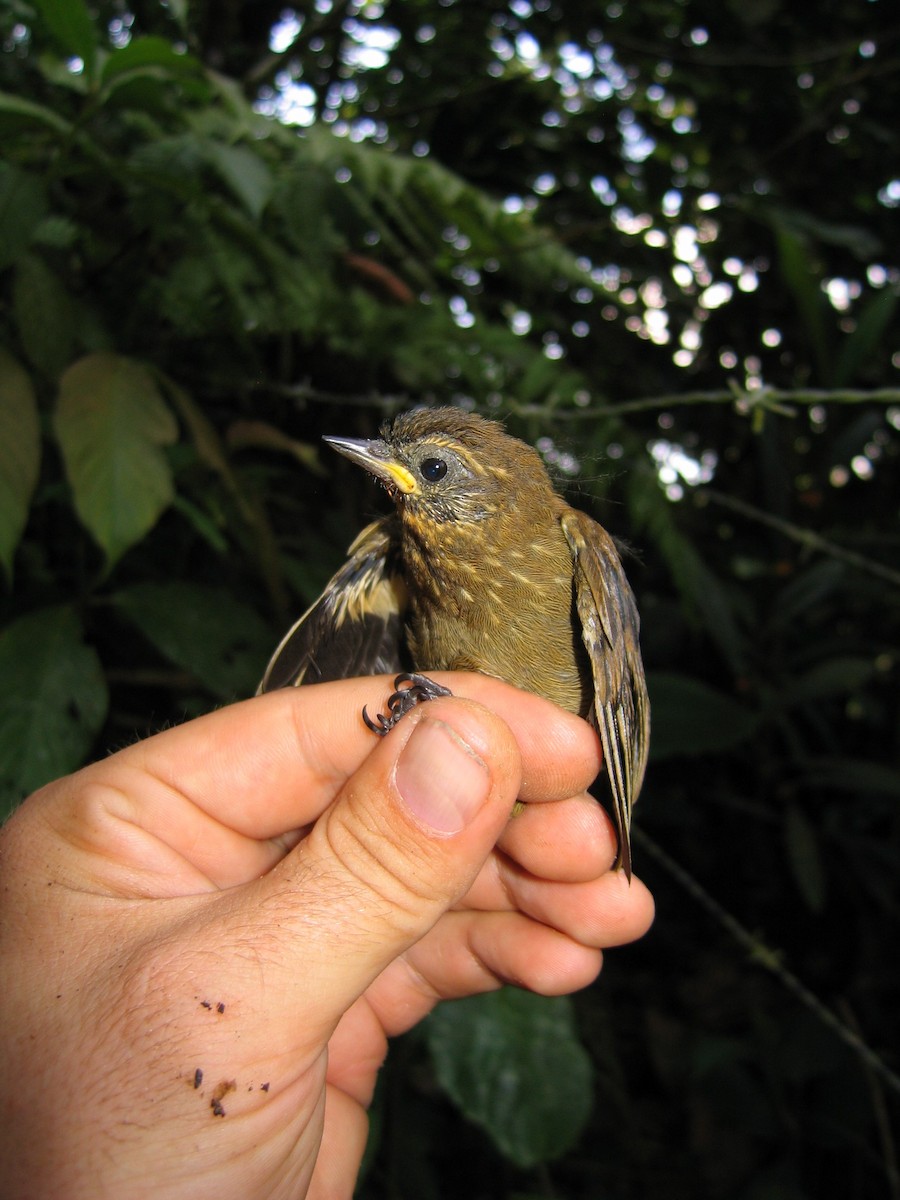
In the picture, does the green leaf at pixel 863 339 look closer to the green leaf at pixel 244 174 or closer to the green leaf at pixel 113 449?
the green leaf at pixel 244 174

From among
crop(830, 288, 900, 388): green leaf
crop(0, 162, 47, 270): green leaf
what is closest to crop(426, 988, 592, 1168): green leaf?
crop(0, 162, 47, 270): green leaf

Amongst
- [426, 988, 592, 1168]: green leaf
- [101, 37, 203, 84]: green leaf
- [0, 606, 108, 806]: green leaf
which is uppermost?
[101, 37, 203, 84]: green leaf

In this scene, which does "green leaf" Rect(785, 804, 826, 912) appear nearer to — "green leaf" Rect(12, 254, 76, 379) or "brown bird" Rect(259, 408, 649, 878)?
"brown bird" Rect(259, 408, 649, 878)

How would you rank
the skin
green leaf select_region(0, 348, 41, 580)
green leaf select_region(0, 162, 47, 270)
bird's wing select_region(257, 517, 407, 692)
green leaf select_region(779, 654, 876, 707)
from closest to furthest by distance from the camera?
the skin < green leaf select_region(0, 348, 41, 580) < green leaf select_region(0, 162, 47, 270) < bird's wing select_region(257, 517, 407, 692) < green leaf select_region(779, 654, 876, 707)

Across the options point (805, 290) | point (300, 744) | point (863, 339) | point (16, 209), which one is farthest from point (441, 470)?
point (863, 339)

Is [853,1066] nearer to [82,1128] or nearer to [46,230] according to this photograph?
[82,1128]

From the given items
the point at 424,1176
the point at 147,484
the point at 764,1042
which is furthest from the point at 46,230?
the point at 764,1042

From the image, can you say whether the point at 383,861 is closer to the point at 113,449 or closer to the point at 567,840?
the point at 567,840
